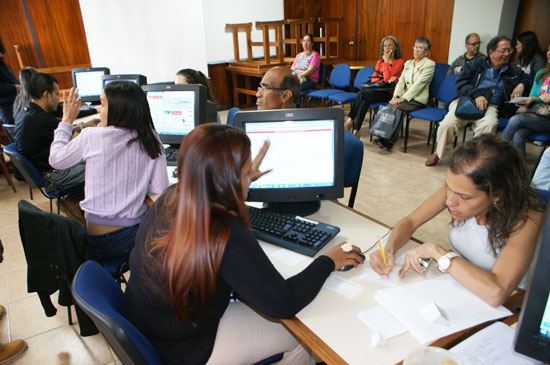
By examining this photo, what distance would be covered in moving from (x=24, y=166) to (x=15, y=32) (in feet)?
13.4

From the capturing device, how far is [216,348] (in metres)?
1.15

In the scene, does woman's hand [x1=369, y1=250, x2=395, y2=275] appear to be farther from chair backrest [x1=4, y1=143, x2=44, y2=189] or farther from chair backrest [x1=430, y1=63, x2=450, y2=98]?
chair backrest [x1=430, y1=63, x2=450, y2=98]

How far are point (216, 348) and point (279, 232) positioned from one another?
1.51 ft

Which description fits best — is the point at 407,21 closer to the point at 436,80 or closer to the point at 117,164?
the point at 436,80

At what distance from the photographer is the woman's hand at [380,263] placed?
1.18 metres

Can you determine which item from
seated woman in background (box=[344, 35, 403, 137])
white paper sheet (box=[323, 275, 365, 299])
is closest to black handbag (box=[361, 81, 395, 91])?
seated woman in background (box=[344, 35, 403, 137])

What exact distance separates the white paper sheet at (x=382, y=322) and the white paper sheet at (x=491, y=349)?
0.14 metres

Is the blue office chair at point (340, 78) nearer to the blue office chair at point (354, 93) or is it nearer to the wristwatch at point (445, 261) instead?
the blue office chair at point (354, 93)

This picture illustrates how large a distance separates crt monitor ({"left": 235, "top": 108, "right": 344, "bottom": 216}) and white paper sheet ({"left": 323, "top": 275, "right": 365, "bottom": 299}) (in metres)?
0.44

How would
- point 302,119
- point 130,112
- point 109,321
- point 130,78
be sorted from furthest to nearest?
point 130,78, point 130,112, point 302,119, point 109,321

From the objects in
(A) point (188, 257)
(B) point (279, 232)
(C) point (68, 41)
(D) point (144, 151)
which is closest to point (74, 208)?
(D) point (144, 151)

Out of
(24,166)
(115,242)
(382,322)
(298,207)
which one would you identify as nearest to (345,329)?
(382,322)

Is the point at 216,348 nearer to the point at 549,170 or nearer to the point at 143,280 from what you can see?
the point at 143,280

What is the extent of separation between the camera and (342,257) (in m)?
1.20
